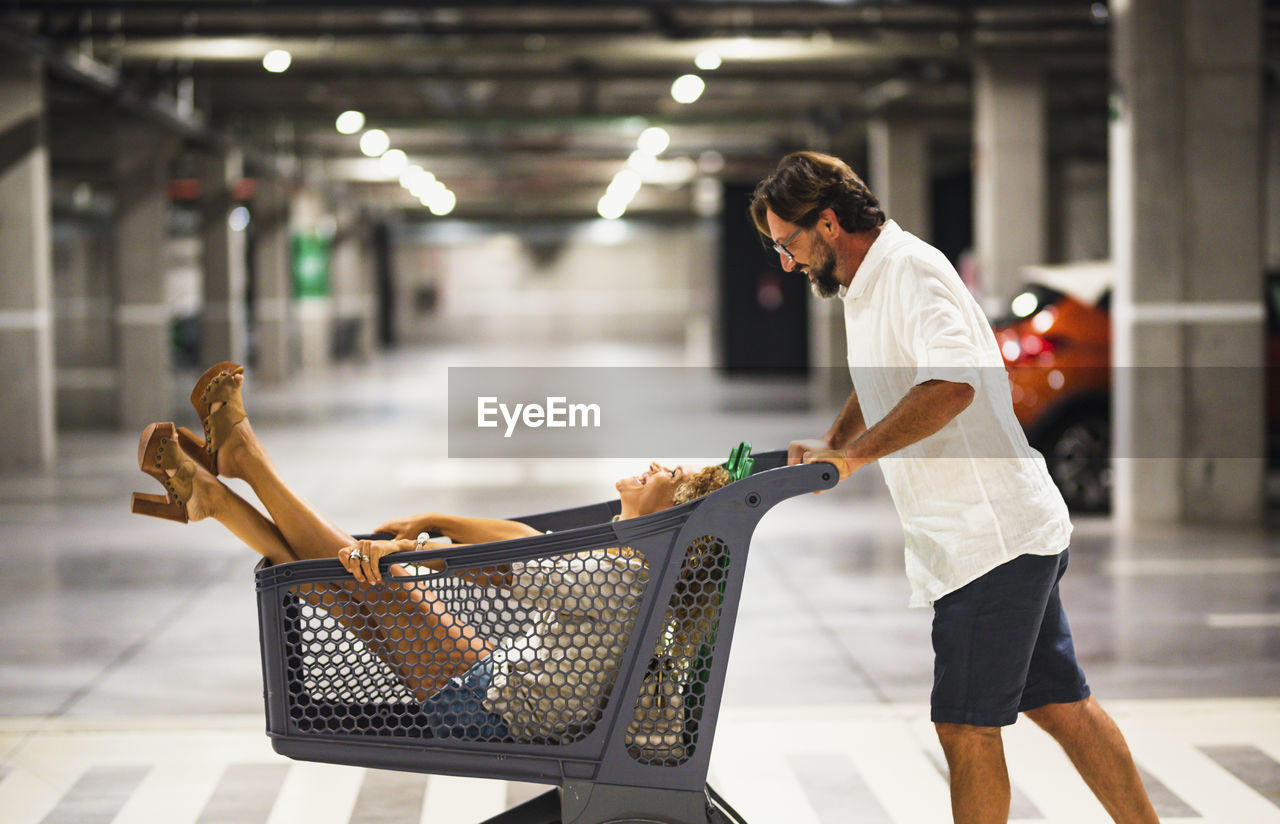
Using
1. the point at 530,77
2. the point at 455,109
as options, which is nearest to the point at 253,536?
the point at 530,77

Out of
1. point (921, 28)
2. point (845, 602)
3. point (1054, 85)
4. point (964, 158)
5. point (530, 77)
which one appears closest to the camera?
point (845, 602)

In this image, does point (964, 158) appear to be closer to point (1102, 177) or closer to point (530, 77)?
point (1102, 177)

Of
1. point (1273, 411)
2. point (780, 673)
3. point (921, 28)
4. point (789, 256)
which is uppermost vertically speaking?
point (921, 28)

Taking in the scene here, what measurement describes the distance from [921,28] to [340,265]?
2808 centimetres

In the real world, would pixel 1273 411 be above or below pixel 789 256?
below

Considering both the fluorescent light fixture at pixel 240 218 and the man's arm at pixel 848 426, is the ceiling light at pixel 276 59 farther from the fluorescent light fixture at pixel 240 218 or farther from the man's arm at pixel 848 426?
the fluorescent light fixture at pixel 240 218

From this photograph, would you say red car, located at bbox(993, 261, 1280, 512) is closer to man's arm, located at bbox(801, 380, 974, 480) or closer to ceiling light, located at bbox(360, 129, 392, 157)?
man's arm, located at bbox(801, 380, 974, 480)

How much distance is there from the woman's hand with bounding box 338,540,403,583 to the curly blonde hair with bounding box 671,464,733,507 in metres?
0.62

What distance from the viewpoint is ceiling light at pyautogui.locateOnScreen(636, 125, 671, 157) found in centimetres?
2359

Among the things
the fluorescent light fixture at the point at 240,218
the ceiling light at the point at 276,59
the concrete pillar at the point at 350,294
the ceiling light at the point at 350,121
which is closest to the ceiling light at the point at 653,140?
the ceiling light at the point at 350,121

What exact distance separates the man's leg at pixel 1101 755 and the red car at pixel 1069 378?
23.1 feet

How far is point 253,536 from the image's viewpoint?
10.2 ft

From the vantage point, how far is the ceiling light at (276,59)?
16.3m

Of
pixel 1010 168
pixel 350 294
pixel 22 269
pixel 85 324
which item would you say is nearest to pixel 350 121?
pixel 22 269
